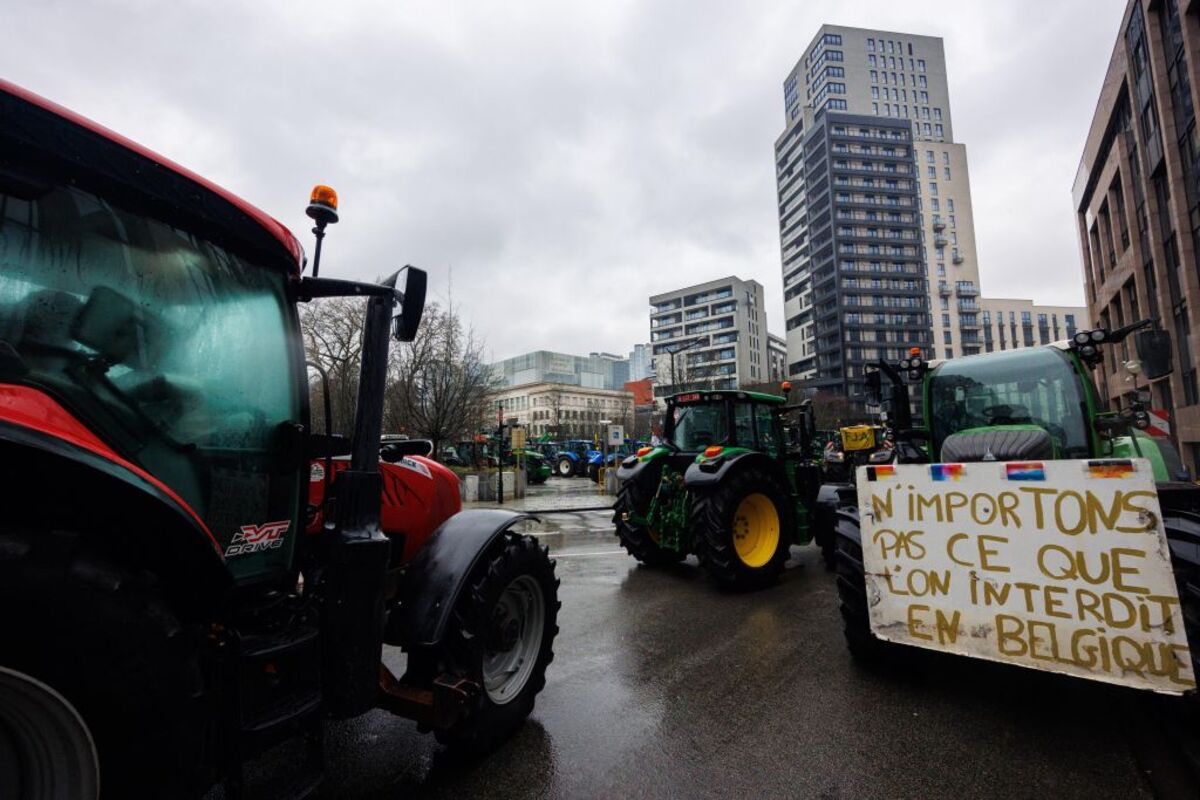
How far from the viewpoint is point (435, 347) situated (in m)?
21.7

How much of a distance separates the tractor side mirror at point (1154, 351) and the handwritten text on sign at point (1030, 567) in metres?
1.69

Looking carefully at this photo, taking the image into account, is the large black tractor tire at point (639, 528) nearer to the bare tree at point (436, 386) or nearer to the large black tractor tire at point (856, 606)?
the large black tractor tire at point (856, 606)

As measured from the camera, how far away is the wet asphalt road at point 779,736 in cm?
248

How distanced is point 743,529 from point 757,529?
20 centimetres

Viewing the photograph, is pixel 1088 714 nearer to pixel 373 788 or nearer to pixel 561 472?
pixel 373 788

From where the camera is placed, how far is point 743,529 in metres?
6.35

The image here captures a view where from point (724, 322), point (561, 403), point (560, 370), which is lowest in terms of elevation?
point (561, 403)

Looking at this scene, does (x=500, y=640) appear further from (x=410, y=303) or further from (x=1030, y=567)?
(x=1030, y=567)

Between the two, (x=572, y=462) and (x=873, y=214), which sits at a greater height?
(x=873, y=214)

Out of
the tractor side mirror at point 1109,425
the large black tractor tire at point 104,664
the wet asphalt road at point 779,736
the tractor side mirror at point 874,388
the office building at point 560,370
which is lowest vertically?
the wet asphalt road at point 779,736

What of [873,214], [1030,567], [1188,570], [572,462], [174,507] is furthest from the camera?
[873,214]

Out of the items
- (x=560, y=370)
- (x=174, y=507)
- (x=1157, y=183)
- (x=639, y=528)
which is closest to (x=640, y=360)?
(x=560, y=370)

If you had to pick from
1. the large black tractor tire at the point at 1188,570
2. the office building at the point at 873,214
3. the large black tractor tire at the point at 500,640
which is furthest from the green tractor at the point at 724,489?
the office building at the point at 873,214

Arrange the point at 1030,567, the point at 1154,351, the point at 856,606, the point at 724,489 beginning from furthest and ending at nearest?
1. the point at 724,489
2. the point at 1154,351
3. the point at 856,606
4. the point at 1030,567
